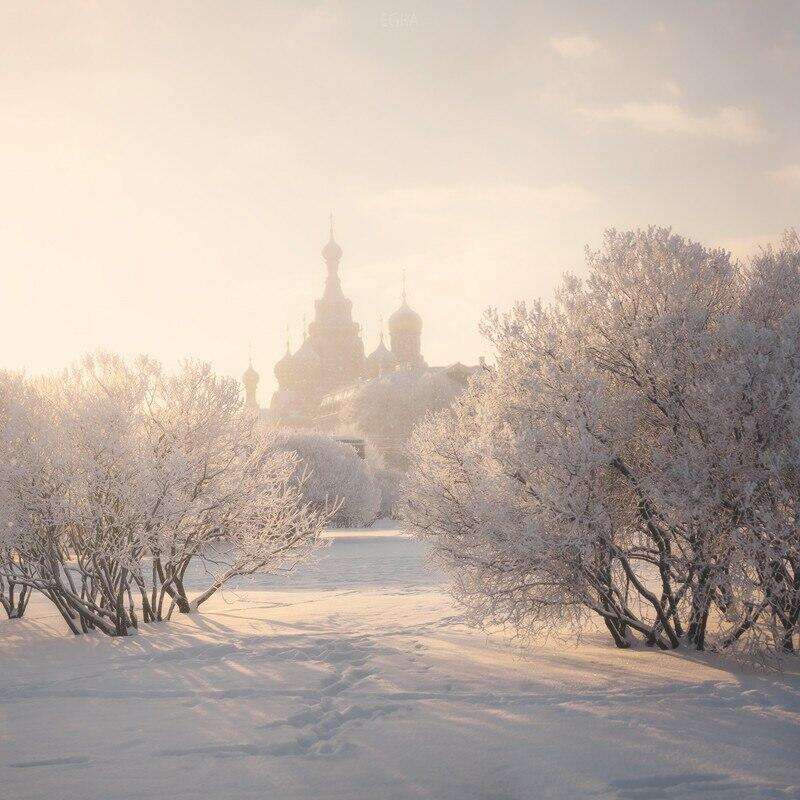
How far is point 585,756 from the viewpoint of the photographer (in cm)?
535

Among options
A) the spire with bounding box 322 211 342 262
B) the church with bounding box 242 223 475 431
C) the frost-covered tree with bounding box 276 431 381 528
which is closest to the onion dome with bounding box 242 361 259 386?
the church with bounding box 242 223 475 431

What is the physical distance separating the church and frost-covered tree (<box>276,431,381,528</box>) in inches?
1536

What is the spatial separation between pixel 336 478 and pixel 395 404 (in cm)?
2401

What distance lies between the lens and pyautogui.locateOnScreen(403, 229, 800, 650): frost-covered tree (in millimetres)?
6895

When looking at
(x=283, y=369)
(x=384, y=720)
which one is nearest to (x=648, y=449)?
(x=384, y=720)

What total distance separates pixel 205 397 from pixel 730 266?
7063 millimetres

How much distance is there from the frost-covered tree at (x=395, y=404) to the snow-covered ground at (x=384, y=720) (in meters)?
47.6

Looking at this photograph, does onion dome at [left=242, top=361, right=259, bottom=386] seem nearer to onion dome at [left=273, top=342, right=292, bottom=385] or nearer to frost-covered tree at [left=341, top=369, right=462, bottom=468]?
onion dome at [left=273, top=342, right=292, bottom=385]

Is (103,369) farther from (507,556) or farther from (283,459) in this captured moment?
(507,556)

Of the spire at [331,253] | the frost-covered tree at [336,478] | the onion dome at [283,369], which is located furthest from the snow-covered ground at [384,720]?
the spire at [331,253]

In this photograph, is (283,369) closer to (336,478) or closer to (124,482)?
(336,478)

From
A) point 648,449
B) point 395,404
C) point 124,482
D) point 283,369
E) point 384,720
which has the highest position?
point 283,369

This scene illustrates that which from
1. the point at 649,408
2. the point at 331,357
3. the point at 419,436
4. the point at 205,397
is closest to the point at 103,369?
the point at 205,397

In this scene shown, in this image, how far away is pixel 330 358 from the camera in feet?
302
